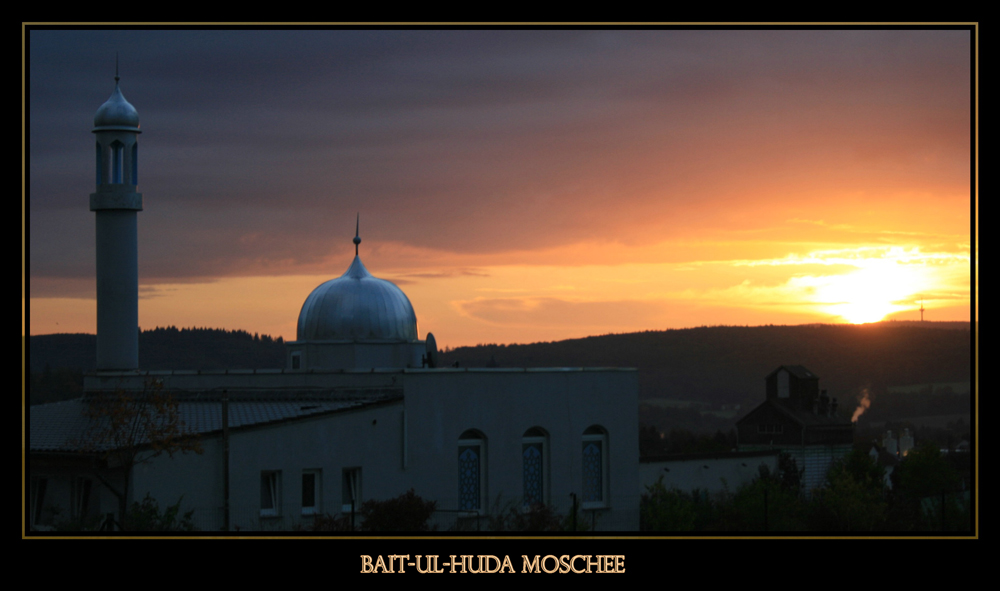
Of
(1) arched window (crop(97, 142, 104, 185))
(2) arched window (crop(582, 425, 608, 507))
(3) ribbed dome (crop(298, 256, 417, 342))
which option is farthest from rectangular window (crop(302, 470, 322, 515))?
(1) arched window (crop(97, 142, 104, 185))

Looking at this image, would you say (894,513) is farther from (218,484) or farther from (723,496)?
(218,484)

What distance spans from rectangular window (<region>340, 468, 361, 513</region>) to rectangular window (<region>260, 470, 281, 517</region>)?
187 cm

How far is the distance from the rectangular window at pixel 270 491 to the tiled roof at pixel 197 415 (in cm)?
132

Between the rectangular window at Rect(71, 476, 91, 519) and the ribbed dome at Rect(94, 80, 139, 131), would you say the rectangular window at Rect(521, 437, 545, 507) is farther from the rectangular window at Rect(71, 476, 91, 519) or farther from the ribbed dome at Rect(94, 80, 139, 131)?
the ribbed dome at Rect(94, 80, 139, 131)

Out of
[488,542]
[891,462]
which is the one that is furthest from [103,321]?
[891,462]

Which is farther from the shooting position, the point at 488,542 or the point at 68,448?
the point at 68,448

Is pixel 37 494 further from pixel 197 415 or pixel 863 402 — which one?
pixel 863 402

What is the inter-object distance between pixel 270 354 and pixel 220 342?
276cm

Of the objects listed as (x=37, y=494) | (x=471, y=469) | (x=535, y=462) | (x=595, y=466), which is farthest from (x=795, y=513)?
(x=37, y=494)

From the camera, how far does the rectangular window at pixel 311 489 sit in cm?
2841

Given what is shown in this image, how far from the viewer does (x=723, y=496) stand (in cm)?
5375

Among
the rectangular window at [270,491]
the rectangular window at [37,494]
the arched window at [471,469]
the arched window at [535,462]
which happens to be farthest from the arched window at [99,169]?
the arched window at [535,462]

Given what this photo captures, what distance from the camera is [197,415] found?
30000 mm

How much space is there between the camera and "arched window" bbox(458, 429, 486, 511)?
102ft
